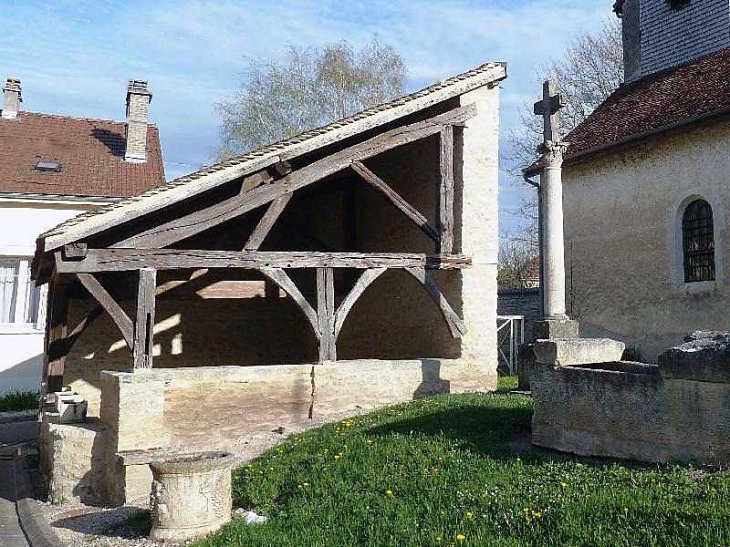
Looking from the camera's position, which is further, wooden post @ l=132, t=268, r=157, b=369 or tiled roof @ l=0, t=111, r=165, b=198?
tiled roof @ l=0, t=111, r=165, b=198

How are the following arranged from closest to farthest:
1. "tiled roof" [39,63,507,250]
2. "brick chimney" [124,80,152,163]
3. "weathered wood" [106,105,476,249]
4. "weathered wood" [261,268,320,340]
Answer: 1. "tiled roof" [39,63,507,250]
2. "weathered wood" [106,105,476,249]
3. "weathered wood" [261,268,320,340]
4. "brick chimney" [124,80,152,163]

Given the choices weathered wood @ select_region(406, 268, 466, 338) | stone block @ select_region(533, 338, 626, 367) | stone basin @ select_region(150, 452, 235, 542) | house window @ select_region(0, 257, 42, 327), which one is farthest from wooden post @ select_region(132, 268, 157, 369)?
house window @ select_region(0, 257, 42, 327)

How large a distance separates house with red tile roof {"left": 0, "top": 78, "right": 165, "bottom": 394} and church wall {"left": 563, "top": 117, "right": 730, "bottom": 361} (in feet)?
33.0

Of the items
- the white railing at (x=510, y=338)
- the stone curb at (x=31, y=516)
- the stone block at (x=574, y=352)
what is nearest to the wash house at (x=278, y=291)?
the stone curb at (x=31, y=516)

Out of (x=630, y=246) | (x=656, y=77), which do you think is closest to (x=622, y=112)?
(x=656, y=77)

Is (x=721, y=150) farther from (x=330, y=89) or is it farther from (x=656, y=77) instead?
(x=330, y=89)

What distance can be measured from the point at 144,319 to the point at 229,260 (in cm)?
119

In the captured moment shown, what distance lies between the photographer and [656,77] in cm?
1495

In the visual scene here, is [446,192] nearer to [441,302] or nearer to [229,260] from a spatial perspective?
[441,302]

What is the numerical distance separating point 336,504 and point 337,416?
331 centimetres

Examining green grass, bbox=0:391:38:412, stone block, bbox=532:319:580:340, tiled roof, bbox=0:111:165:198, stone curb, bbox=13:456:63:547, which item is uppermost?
tiled roof, bbox=0:111:165:198

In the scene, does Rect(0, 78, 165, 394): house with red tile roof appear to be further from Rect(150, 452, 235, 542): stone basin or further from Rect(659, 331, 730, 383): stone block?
Rect(659, 331, 730, 383): stone block

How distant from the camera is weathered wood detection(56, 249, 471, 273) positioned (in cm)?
684

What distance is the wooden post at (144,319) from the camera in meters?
7.01
